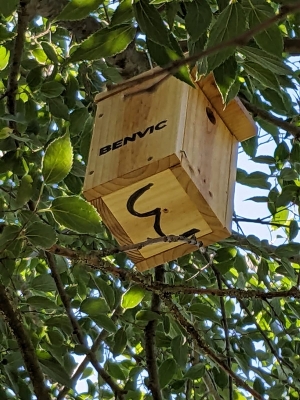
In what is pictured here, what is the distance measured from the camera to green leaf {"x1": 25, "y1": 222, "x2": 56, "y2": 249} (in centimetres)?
113

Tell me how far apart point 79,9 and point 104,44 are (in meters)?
0.08

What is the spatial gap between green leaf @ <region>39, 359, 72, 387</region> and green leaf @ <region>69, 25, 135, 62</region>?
0.65 m

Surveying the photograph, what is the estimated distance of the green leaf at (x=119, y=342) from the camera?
1.75m

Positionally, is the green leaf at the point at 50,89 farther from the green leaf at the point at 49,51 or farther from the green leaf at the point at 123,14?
the green leaf at the point at 123,14

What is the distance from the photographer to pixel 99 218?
112 centimetres

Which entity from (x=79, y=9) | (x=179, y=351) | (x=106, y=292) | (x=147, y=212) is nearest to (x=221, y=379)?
(x=179, y=351)

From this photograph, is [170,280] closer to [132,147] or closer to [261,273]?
Answer: [261,273]

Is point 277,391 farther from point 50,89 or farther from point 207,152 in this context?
point 50,89

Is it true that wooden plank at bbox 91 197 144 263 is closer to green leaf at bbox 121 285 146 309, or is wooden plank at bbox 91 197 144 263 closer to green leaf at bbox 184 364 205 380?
green leaf at bbox 121 285 146 309

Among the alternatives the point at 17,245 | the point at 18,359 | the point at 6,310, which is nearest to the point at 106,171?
the point at 17,245

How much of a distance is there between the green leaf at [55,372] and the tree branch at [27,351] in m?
0.02

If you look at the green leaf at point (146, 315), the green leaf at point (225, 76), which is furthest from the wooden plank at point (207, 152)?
the green leaf at point (146, 315)

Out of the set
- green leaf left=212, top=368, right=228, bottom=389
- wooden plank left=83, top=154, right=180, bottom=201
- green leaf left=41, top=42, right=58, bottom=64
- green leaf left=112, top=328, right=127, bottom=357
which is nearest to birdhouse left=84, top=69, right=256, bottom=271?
wooden plank left=83, top=154, right=180, bottom=201

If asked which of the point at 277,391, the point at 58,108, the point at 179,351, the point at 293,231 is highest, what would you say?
the point at 58,108
